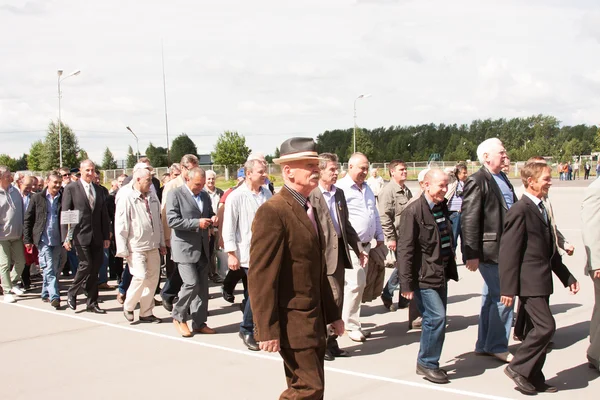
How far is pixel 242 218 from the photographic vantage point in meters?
7.20

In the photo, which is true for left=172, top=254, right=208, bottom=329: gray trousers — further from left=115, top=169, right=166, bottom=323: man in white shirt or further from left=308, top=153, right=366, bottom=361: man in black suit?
left=308, top=153, right=366, bottom=361: man in black suit

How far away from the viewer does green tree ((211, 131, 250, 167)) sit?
7562cm

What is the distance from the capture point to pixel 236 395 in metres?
5.27

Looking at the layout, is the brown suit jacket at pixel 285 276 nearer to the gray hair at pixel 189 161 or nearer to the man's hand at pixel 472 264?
the man's hand at pixel 472 264

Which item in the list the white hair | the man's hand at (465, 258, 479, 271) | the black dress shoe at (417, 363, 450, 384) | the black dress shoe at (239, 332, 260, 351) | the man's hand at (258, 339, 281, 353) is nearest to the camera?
the man's hand at (258, 339, 281, 353)

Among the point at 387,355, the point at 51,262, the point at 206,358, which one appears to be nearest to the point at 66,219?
the point at 51,262

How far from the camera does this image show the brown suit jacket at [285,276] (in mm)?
3484

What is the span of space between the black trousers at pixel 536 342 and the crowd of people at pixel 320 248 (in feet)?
0.04

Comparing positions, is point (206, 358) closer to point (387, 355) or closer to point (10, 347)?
point (387, 355)

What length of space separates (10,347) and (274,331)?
498 cm

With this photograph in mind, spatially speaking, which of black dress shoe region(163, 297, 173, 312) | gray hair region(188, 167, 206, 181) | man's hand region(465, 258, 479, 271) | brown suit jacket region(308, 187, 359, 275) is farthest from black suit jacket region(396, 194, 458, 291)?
black dress shoe region(163, 297, 173, 312)

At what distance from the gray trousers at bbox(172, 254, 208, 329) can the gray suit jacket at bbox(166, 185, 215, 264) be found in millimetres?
118

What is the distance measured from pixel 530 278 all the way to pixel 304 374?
8.40ft

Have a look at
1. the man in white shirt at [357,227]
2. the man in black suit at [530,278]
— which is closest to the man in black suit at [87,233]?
the man in white shirt at [357,227]
